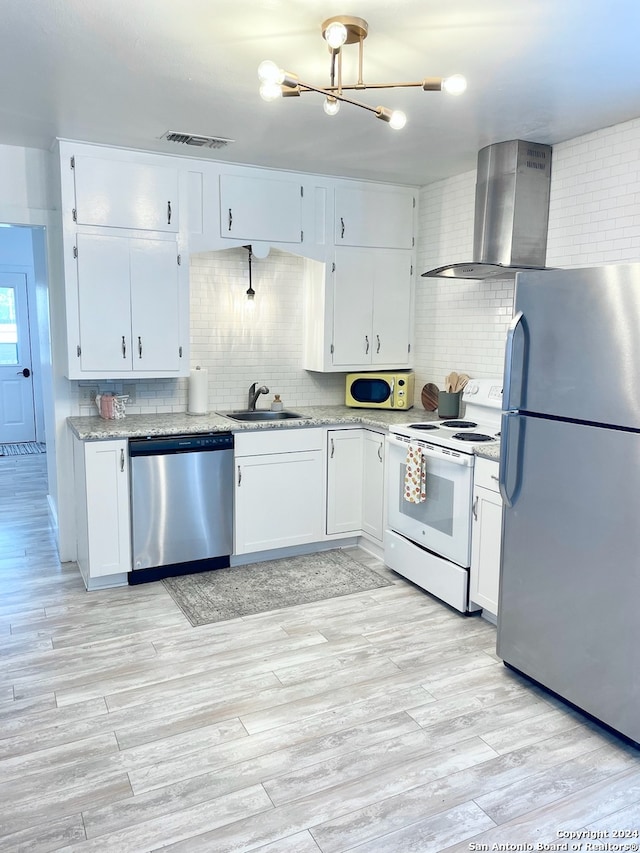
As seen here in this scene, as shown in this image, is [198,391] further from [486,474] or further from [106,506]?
[486,474]

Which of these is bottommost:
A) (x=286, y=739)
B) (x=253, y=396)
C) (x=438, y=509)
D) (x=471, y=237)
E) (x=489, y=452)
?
(x=286, y=739)

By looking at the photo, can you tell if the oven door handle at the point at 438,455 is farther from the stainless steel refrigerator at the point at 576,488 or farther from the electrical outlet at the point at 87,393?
the electrical outlet at the point at 87,393

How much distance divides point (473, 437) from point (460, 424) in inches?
17.1

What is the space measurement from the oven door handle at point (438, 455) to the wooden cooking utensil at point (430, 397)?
81 cm

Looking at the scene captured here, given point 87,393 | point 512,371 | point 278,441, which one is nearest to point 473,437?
point 512,371

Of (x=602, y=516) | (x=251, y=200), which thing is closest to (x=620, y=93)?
(x=602, y=516)

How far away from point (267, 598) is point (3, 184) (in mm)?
2881

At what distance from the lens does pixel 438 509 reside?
139 inches

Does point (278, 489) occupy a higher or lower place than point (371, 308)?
lower

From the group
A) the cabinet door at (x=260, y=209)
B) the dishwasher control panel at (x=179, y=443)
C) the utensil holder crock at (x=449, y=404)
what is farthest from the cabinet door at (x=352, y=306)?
the dishwasher control panel at (x=179, y=443)

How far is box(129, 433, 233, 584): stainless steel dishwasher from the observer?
3680 mm

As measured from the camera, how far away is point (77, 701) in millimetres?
2580

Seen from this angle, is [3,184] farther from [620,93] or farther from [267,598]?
[620,93]

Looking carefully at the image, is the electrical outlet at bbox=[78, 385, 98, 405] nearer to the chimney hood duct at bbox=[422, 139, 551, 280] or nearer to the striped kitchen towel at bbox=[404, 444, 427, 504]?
the striped kitchen towel at bbox=[404, 444, 427, 504]
